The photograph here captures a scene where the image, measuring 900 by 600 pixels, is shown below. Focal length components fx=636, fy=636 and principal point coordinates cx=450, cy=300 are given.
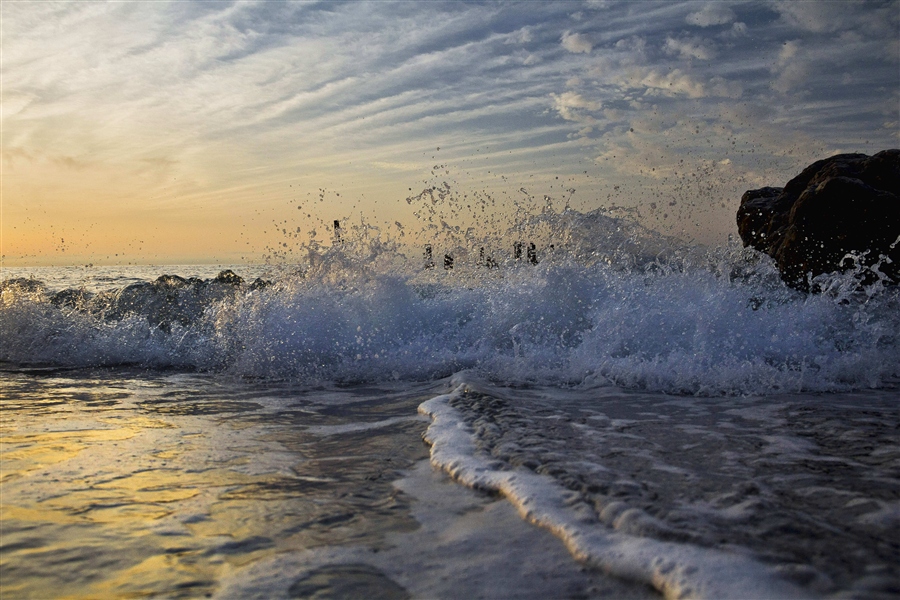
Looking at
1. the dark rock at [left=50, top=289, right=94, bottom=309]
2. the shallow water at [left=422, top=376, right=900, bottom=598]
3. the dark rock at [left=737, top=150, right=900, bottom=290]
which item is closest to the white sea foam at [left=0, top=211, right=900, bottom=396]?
the dark rock at [left=737, top=150, right=900, bottom=290]

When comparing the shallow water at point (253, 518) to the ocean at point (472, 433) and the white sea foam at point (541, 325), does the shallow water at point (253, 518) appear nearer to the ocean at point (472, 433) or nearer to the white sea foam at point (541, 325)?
the ocean at point (472, 433)

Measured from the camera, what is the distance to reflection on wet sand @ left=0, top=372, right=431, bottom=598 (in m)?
2.34

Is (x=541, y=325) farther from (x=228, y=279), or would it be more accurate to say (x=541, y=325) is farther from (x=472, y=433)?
(x=228, y=279)

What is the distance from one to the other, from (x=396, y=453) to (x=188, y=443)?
136 centimetres

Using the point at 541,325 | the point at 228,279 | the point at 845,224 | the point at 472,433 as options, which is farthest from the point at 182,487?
the point at 228,279

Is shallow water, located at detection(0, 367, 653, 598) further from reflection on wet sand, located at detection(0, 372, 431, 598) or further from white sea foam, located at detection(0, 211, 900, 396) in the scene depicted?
white sea foam, located at detection(0, 211, 900, 396)

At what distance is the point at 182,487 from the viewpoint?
317 cm

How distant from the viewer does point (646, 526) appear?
253 centimetres

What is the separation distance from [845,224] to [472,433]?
7.85 meters

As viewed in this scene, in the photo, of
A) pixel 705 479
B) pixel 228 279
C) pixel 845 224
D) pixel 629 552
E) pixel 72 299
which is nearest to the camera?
pixel 629 552

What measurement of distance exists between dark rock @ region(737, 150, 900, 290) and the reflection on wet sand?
703cm

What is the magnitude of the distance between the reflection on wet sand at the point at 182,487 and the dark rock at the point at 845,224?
7.03 meters

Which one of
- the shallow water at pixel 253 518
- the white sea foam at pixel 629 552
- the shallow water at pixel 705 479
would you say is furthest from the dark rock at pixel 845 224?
the white sea foam at pixel 629 552

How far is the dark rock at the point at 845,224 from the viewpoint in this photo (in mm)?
9164
